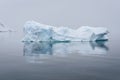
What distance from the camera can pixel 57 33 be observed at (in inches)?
1175

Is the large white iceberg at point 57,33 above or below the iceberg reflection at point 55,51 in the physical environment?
above

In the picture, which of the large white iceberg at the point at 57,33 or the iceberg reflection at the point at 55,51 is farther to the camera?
the large white iceberg at the point at 57,33

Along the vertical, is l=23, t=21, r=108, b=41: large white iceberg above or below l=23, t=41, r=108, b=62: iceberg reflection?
above

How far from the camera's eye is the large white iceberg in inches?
1133

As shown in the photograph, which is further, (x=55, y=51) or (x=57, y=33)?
(x=57, y=33)

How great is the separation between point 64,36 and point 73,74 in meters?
19.7

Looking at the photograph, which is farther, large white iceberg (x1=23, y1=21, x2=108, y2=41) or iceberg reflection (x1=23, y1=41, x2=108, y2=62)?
large white iceberg (x1=23, y1=21, x2=108, y2=41)

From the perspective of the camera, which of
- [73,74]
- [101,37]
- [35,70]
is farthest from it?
[101,37]

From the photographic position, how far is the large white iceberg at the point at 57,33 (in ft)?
94.4

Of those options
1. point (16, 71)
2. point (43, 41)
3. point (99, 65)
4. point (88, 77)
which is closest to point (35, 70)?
point (16, 71)

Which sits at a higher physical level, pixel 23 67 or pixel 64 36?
pixel 64 36

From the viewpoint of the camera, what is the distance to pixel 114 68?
12.4 meters

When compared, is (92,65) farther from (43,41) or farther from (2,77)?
(43,41)

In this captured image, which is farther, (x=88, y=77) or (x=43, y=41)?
(x=43, y=41)
